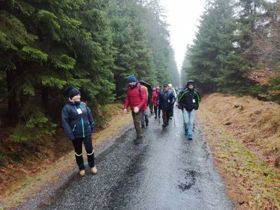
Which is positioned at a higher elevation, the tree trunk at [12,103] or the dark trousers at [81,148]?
the tree trunk at [12,103]

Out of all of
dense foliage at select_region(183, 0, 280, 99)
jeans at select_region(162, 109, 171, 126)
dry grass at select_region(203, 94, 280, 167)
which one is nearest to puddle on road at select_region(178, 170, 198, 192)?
dry grass at select_region(203, 94, 280, 167)

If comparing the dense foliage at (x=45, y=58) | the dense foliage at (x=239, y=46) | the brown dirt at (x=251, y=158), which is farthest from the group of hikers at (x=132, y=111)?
the dense foliage at (x=239, y=46)

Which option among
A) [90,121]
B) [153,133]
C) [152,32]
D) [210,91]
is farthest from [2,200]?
[152,32]

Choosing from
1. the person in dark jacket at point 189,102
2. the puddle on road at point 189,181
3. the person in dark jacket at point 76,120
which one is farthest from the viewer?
the person in dark jacket at point 189,102

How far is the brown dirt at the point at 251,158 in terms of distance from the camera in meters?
6.01

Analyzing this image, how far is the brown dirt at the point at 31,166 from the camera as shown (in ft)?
22.1

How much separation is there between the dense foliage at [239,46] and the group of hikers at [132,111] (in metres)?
5.05

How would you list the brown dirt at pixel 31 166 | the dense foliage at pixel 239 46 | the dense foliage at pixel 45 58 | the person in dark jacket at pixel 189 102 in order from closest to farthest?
the brown dirt at pixel 31 166 → the dense foliage at pixel 45 58 → the person in dark jacket at pixel 189 102 → the dense foliage at pixel 239 46

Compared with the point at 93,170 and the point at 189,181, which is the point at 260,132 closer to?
the point at 189,181

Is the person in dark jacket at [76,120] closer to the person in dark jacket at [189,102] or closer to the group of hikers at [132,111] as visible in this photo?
the group of hikers at [132,111]

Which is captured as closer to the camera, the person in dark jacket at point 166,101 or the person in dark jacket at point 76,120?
the person in dark jacket at point 76,120

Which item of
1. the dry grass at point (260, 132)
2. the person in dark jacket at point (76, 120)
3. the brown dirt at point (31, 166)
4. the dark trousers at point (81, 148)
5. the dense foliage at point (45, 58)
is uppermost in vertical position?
the dense foliage at point (45, 58)

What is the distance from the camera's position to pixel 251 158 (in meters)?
9.06

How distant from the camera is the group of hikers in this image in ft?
21.6
